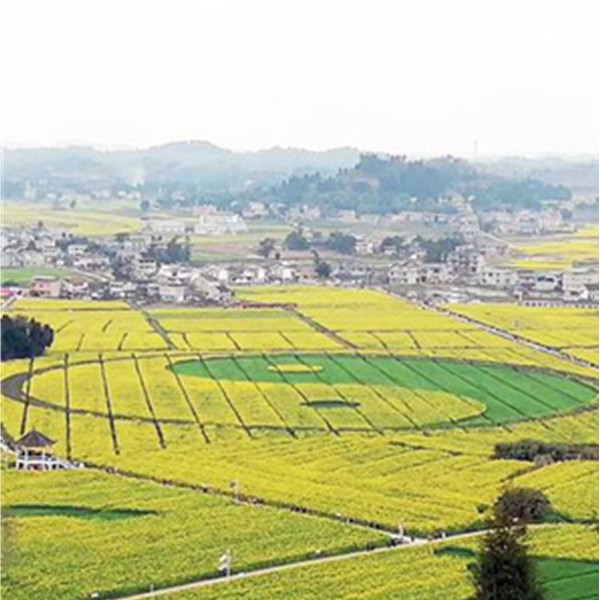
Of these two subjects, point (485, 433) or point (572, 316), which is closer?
point (485, 433)

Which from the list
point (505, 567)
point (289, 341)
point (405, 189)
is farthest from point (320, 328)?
point (405, 189)

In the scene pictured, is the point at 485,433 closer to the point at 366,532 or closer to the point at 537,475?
the point at 537,475

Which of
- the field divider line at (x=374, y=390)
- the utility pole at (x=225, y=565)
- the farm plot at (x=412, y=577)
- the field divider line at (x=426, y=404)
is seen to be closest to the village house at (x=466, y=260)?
the field divider line at (x=374, y=390)

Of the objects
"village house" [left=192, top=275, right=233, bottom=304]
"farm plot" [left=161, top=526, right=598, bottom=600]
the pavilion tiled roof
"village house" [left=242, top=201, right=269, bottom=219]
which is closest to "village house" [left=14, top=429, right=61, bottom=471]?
the pavilion tiled roof

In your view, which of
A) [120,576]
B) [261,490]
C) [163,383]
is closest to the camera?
[120,576]

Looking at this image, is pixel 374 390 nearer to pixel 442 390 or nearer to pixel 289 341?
pixel 442 390

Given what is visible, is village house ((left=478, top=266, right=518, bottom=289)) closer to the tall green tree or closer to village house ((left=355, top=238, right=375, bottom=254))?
village house ((left=355, top=238, right=375, bottom=254))

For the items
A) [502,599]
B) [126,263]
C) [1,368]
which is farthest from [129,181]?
[502,599]
